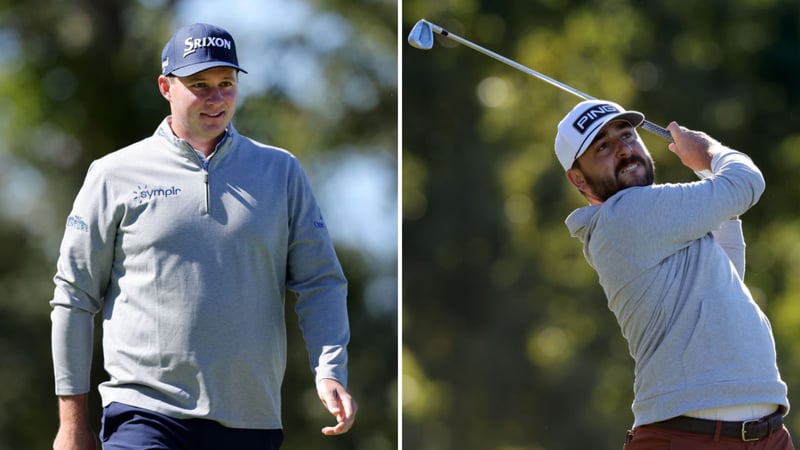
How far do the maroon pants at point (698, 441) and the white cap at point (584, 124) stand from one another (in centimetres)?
83

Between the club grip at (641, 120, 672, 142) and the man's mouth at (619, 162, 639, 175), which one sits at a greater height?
the club grip at (641, 120, 672, 142)

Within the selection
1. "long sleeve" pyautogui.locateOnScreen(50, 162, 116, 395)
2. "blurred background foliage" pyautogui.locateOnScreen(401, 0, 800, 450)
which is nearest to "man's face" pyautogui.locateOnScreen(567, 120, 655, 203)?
"long sleeve" pyautogui.locateOnScreen(50, 162, 116, 395)

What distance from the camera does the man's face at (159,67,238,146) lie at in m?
4.27

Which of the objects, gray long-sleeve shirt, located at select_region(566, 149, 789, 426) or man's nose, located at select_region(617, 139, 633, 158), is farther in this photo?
man's nose, located at select_region(617, 139, 633, 158)

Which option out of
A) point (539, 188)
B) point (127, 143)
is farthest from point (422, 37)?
point (539, 188)

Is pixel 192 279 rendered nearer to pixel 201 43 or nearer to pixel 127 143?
pixel 201 43

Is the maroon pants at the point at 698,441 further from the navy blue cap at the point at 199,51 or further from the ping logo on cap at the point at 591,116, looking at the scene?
the navy blue cap at the point at 199,51

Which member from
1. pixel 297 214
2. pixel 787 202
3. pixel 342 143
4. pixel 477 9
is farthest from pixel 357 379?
pixel 297 214

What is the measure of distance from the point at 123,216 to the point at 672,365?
1572mm

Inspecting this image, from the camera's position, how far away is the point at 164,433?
4074 mm

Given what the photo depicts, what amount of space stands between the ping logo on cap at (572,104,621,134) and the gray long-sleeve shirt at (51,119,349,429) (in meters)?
0.82

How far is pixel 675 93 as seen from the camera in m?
19.6

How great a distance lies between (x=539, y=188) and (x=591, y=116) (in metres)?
15.9

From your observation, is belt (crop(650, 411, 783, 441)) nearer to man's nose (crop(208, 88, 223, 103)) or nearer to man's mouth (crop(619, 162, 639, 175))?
man's mouth (crop(619, 162, 639, 175))
